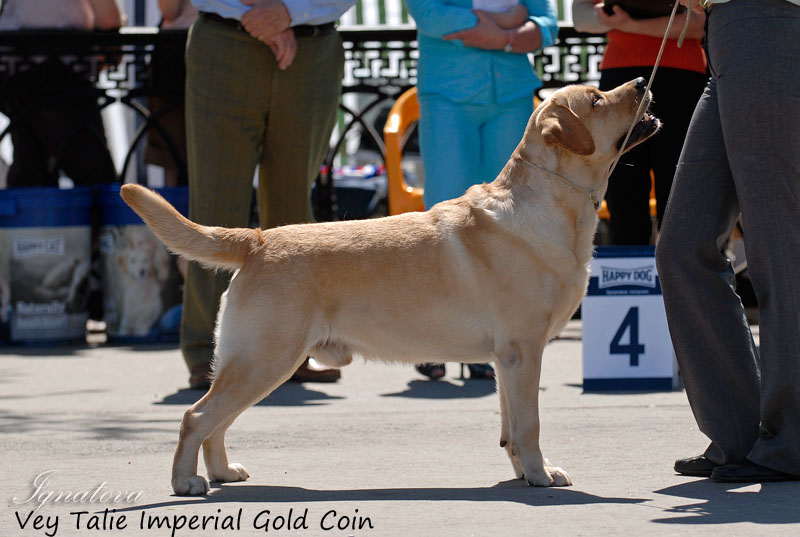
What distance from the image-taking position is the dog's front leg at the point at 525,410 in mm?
3916

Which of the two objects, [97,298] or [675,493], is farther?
[97,298]

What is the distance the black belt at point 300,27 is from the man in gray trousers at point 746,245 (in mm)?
2604

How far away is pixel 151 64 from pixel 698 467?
5.90 m

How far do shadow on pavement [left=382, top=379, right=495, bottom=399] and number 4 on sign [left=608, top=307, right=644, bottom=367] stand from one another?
26.7 inches

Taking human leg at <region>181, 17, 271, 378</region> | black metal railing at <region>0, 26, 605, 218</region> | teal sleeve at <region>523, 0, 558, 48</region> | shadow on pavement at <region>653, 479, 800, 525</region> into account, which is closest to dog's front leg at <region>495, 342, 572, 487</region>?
shadow on pavement at <region>653, 479, 800, 525</region>

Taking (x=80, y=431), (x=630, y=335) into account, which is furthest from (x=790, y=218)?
(x=80, y=431)

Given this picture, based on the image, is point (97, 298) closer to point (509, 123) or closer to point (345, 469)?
point (509, 123)

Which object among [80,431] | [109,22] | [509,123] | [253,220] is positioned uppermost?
[109,22]

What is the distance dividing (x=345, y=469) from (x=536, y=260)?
1.04 metres

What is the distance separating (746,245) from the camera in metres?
3.93

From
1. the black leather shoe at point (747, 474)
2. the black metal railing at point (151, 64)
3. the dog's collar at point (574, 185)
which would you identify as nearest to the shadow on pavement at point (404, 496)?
the black leather shoe at point (747, 474)

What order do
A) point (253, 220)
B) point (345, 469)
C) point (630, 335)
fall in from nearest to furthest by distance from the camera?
1. point (345, 469)
2. point (630, 335)
3. point (253, 220)

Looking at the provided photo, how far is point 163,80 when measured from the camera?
8.73m

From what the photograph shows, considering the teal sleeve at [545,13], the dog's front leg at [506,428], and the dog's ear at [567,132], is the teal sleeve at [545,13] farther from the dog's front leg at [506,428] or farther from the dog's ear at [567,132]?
the dog's front leg at [506,428]
